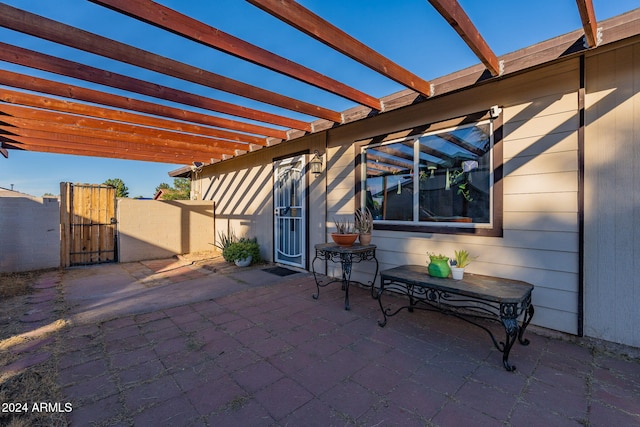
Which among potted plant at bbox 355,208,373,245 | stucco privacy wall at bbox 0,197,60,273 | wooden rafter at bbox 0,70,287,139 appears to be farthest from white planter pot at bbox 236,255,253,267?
stucco privacy wall at bbox 0,197,60,273

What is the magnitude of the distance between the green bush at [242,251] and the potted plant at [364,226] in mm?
2644

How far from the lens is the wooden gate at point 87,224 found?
5375mm

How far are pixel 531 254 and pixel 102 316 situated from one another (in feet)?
14.4

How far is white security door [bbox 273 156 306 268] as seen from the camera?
493 centimetres

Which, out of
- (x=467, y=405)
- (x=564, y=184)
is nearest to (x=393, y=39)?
(x=564, y=184)

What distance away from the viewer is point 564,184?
2.32 meters

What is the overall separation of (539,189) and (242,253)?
4702mm

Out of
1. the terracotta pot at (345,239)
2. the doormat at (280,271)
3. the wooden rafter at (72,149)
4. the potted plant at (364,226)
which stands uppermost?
the wooden rafter at (72,149)

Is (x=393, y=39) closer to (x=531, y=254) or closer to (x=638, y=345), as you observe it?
(x=531, y=254)

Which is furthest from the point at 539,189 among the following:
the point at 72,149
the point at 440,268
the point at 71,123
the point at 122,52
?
the point at 72,149

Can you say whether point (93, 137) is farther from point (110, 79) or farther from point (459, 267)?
point (459, 267)

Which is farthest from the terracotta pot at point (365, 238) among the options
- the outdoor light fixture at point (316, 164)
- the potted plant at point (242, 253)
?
the potted plant at point (242, 253)

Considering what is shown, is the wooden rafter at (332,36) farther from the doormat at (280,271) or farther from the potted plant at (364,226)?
the doormat at (280,271)

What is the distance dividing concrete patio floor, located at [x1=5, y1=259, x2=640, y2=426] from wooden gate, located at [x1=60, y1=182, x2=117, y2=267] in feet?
10.0
